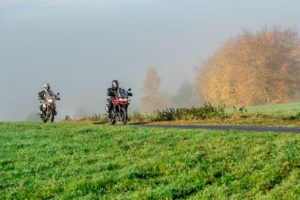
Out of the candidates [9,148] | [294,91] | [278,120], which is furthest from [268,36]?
[9,148]

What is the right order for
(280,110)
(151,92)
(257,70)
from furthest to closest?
1. (151,92)
2. (257,70)
3. (280,110)

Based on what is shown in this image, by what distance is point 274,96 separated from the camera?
5069cm

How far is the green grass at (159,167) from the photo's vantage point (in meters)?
7.56

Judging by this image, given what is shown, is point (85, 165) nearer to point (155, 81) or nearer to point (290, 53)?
point (290, 53)

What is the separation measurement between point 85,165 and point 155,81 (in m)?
64.8

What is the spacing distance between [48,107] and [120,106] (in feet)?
19.1

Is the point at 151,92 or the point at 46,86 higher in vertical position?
the point at 151,92

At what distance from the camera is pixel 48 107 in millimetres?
25016

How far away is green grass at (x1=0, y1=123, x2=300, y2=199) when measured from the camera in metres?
7.56

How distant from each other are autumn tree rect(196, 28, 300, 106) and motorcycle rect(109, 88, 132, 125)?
101 ft

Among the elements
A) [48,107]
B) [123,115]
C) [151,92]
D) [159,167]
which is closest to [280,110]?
[123,115]

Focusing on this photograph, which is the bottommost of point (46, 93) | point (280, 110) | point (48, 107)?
point (280, 110)

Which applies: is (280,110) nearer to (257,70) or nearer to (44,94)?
(44,94)

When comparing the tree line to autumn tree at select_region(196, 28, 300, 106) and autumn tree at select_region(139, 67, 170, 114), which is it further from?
autumn tree at select_region(139, 67, 170, 114)
